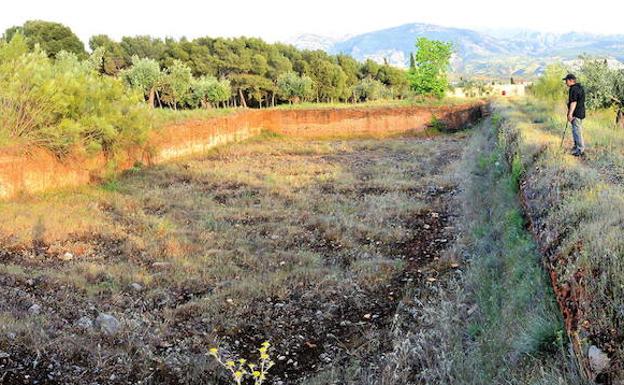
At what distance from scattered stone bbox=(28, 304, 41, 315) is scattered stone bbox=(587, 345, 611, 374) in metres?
5.33

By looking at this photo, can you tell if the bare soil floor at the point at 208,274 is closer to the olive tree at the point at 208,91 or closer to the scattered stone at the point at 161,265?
the scattered stone at the point at 161,265

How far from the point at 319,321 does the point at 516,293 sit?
2304 millimetres

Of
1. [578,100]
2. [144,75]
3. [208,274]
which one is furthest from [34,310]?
[144,75]

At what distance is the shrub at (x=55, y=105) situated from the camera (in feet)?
36.6

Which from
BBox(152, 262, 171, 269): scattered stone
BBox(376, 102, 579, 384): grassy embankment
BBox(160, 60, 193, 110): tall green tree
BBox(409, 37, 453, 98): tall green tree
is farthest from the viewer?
BBox(409, 37, 453, 98): tall green tree

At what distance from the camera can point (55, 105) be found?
37.9ft

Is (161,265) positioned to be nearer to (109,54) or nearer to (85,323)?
(85,323)

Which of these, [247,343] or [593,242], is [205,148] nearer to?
[247,343]

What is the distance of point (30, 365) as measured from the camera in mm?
4566

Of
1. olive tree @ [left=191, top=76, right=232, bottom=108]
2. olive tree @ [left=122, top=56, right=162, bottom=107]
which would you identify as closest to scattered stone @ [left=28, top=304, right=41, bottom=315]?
olive tree @ [left=122, top=56, right=162, bottom=107]

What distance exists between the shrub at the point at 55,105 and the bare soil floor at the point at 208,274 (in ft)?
4.48

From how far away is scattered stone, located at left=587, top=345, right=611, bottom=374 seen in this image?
2725 mm

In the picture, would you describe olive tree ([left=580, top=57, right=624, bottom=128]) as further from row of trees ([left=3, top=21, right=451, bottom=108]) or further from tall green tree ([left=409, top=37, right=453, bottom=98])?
tall green tree ([left=409, top=37, right=453, bottom=98])

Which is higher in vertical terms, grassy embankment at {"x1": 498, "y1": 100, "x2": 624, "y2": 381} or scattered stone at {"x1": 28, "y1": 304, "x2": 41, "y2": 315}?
grassy embankment at {"x1": 498, "y1": 100, "x2": 624, "y2": 381}
